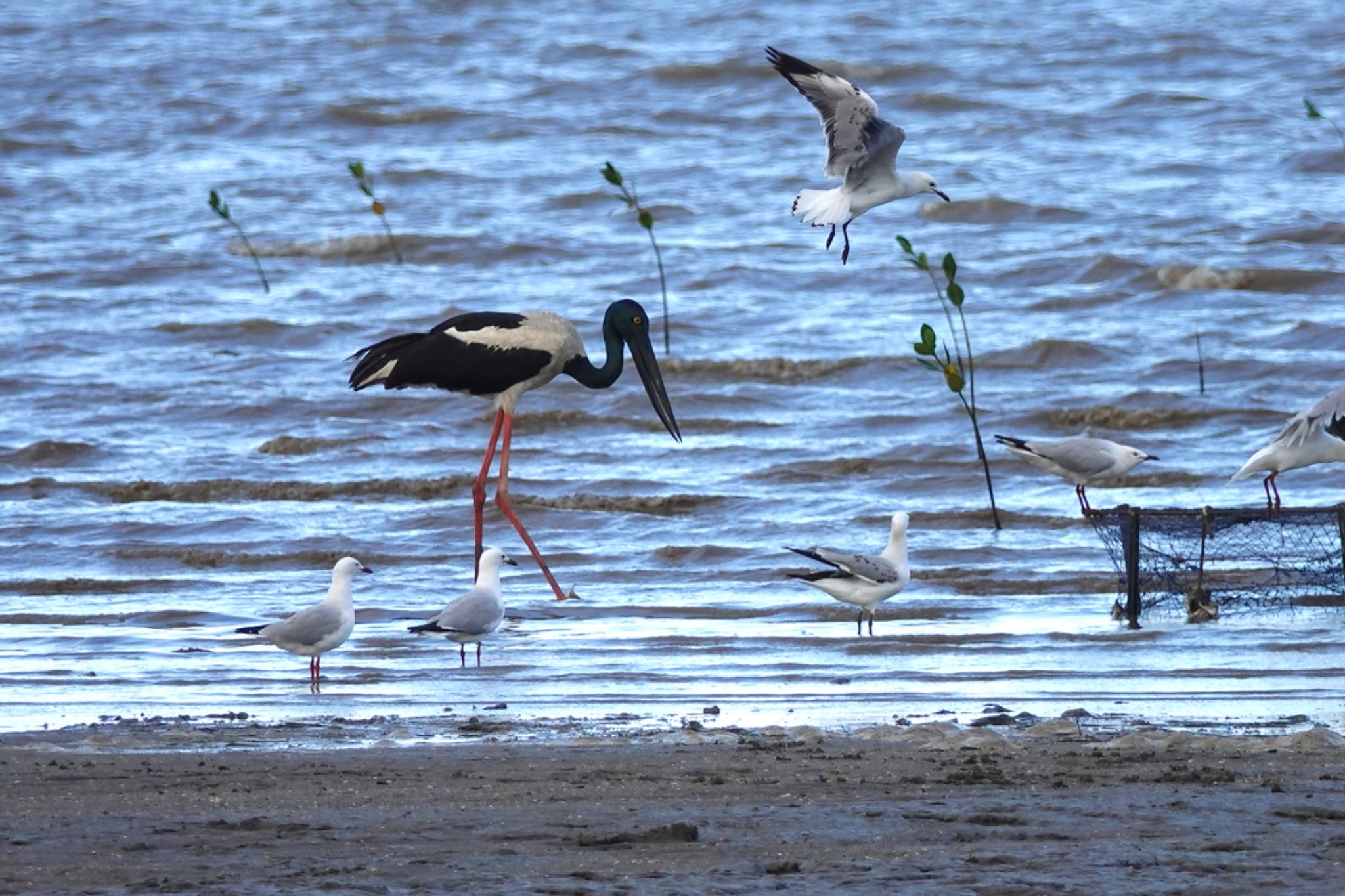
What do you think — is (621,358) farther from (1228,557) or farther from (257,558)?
(1228,557)

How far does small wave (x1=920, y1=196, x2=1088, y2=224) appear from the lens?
2417 cm

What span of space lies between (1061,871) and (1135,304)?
54.7ft

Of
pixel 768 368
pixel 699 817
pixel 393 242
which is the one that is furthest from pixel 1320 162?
pixel 699 817

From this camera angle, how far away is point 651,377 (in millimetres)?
13180

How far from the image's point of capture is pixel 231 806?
16.3 feet

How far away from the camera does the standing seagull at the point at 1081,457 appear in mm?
11727

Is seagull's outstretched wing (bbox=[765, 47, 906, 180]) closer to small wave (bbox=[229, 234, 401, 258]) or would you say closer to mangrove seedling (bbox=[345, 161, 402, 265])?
mangrove seedling (bbox=[345, 161, 402, 265])

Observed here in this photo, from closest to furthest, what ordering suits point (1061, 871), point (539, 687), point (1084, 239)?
1. point (1061, 871)
2. point (539, 687)
3. point (1084, 239)

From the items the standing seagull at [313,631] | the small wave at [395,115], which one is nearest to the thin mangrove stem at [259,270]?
the small wave at [395,115]

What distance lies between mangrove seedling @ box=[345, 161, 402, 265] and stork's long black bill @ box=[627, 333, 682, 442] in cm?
788

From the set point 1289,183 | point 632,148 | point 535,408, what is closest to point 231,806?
point 535,408

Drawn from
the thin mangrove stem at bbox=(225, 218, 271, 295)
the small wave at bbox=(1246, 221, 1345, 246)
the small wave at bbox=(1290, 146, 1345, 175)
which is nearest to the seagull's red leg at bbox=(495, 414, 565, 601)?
the thin mangrove stem at bbox=(225, 218, 271, 295)

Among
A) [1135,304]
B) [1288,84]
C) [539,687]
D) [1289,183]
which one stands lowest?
[539,687]

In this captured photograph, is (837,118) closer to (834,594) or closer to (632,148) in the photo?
(834,594)
